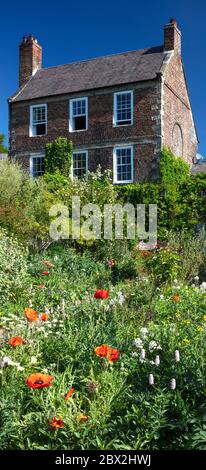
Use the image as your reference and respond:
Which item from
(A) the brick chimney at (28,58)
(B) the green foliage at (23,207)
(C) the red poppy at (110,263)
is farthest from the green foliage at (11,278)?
(A) the brick chimney at (28,58)

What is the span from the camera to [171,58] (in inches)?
978

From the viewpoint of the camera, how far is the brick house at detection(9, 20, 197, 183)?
78.9ft

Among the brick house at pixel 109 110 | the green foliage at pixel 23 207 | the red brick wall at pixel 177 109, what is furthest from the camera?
the red brick wall at pixel 177 109

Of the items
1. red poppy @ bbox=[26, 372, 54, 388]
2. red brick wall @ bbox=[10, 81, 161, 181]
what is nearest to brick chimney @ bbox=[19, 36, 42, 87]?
red brick wall @ bbox=[10, 81, 161, 181]

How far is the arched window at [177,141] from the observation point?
25.8 metres

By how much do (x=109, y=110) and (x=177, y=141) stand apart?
3925 millimetres

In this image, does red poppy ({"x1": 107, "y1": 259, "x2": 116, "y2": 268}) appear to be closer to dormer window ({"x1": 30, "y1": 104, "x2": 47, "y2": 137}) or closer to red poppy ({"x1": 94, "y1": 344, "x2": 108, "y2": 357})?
red poppy ({"x1": 94, "y1": 344, "x2": 108, "y2": 357})

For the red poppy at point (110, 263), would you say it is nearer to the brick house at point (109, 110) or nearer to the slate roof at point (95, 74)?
the brick house at point (109, 110)

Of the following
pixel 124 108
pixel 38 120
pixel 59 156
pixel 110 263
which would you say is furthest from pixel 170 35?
pixel 110 263

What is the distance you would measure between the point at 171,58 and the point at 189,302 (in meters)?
19.6

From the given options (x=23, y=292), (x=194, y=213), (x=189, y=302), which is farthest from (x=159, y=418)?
(x=194, y=213)

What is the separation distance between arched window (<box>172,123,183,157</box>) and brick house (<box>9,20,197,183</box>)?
51 mm

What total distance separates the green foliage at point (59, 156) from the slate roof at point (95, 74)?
8.67ft

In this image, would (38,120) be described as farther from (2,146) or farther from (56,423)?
(2,146)
